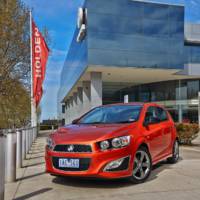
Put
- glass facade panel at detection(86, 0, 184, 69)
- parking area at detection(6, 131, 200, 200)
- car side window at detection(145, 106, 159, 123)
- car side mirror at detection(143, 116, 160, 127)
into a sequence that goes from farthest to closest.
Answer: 1. glass facade panel at detection(86, 0, 184, 69)
2. car side window at detection(145, 106, 159, 123)
3. car side mirror at detection(143, 116, 160, 127)
4. parking area at detection(6, 131, 200, 200)

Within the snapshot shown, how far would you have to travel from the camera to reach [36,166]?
9438mm

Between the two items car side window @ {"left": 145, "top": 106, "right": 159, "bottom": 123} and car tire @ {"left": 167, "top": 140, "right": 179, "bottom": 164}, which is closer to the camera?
car side window @ {"left": 145, "top": 106, "right": 159, "bottom": 123}

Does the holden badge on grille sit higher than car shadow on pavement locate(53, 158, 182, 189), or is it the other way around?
the holden badge on grille

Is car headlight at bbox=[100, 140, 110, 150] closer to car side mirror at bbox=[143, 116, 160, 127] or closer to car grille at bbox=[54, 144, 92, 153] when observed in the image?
car grille at bbox=[54, 144, 92, 153]

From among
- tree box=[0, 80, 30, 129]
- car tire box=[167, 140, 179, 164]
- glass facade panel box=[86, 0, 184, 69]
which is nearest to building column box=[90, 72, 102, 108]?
glass facade panel box=[86, 0, 184, 69]

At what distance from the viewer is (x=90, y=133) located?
21.0 ft

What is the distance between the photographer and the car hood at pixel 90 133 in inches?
244

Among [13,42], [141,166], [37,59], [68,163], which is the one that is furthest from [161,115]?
[13,42]

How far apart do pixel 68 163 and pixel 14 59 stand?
1534cm

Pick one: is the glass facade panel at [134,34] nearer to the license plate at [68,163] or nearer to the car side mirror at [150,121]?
the car side mirror at [150,121]

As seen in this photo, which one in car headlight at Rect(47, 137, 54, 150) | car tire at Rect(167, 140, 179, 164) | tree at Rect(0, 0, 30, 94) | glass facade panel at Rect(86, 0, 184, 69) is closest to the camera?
car headlight at Rect(47, 137, 54, 150)

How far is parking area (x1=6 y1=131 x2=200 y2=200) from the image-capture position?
5.72m

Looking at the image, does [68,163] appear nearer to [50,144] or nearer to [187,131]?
[50,144]

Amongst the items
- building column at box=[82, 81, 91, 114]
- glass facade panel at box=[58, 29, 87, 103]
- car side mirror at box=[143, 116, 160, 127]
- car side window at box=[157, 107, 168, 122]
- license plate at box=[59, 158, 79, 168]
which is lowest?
license plate at box=[59, 158, 79, 168]
